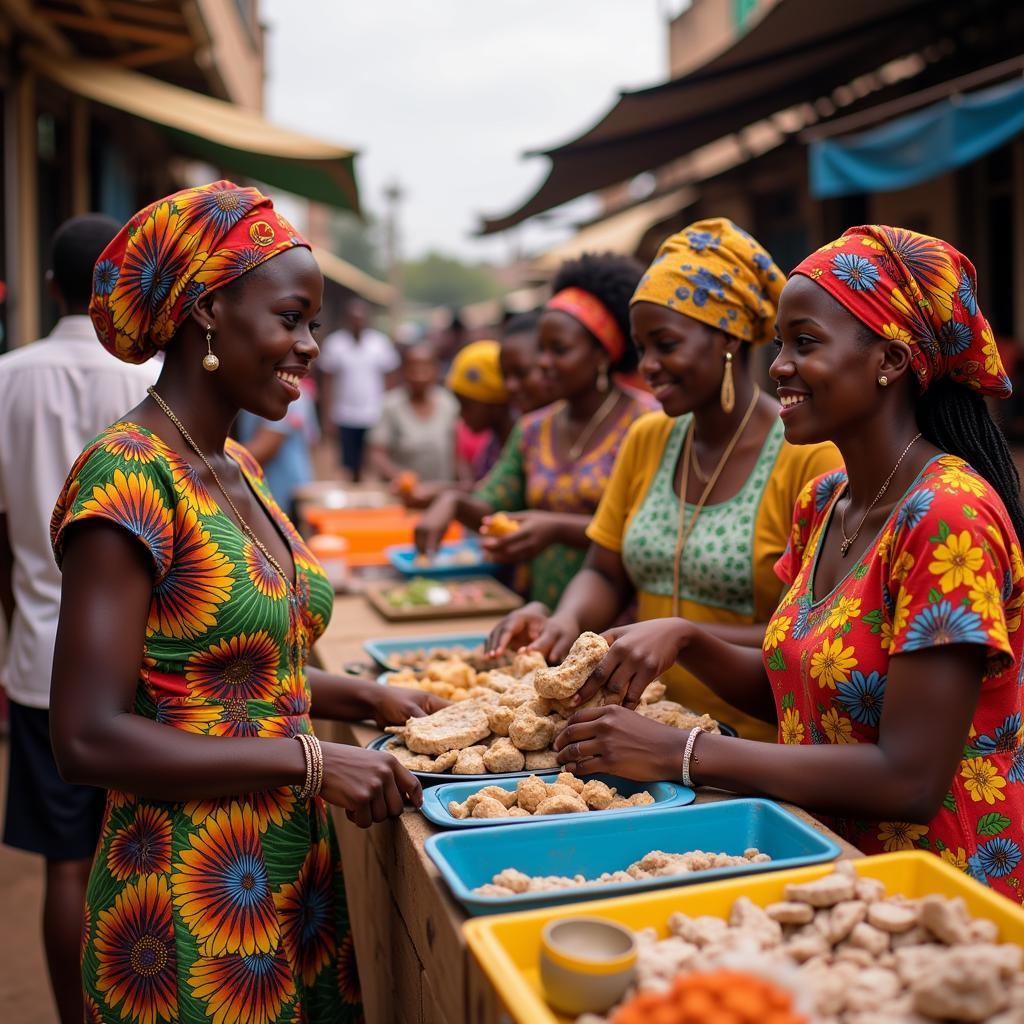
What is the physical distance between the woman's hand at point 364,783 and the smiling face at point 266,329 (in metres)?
0.70

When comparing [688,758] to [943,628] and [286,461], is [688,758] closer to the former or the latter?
[943,628]

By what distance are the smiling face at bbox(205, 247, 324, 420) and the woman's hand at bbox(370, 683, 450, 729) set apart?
0.79 m

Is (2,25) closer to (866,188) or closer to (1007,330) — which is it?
(866,188)

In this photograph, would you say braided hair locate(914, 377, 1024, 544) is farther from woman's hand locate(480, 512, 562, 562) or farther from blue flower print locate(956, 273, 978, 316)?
woman's hand locate(480, 512, 562, 562)

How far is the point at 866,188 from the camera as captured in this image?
6.87 meters

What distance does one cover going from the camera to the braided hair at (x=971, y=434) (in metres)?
1.97

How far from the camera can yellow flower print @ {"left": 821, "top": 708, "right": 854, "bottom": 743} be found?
1.93m

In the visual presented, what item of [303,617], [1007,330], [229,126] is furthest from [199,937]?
[1007,330]

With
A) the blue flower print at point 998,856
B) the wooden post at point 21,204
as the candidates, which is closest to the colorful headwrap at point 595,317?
the blue flower print at point 998,856

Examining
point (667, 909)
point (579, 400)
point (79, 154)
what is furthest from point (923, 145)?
point (79, 154)

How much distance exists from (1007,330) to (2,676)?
817 centimetres

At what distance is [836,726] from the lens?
1.95 metres

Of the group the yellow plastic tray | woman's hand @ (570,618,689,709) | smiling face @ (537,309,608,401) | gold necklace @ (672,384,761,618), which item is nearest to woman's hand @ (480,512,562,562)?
smiling face @ (537,309,608,401)

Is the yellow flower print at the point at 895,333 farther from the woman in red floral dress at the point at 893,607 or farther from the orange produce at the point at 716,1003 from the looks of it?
the orange produce at the point at 716,1003
